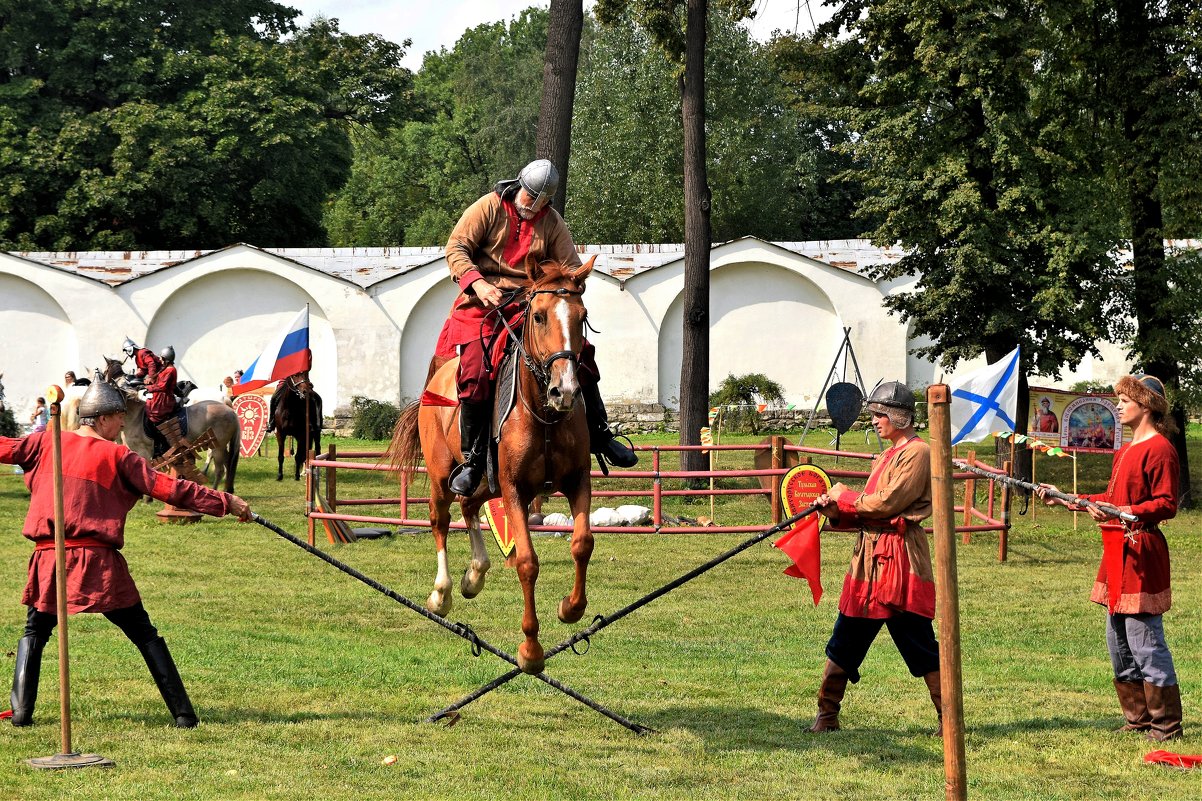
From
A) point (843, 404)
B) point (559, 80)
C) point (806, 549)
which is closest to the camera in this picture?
point (806, 549)

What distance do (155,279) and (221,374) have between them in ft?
9.70

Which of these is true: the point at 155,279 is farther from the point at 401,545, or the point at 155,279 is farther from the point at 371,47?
the point at 401,545

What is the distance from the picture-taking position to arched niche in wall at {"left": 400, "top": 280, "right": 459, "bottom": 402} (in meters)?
37.1

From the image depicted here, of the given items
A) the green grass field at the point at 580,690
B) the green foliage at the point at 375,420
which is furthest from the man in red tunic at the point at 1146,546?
the green foliage at the point at 375,420

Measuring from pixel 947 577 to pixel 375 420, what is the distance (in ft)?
100

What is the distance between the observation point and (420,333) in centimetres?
3725

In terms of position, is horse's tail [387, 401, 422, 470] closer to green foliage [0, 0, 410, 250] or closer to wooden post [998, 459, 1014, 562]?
wooden post [998, 459, 1014, 562]

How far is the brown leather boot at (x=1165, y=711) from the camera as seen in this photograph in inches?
324

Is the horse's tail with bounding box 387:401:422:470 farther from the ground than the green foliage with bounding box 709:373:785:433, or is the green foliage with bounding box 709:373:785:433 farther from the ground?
the green foliage with bounding box 709:373:785:433

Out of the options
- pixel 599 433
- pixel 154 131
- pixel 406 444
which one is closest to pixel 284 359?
pixel 406 444

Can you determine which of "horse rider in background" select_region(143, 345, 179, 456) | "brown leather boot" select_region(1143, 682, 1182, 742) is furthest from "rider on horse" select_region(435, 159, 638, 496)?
"horse rider in background" select_region(143, 345, 179, 456)

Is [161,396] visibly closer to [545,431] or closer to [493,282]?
[493,282]

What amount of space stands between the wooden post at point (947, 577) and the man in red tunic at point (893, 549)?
226 centimetres

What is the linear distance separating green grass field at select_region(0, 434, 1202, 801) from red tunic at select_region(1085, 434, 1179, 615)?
2.78ft
